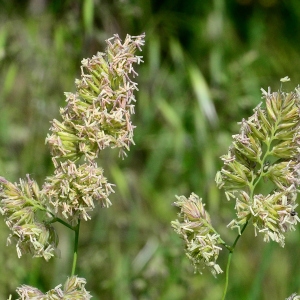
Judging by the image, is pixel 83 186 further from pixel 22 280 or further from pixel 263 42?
pixel 263 42

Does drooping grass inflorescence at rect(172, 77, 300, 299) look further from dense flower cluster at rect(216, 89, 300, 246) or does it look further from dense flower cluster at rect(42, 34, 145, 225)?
dense flower cluster at rect(42, 34, 145, 225)

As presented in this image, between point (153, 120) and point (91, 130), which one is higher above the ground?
point (153, 120)

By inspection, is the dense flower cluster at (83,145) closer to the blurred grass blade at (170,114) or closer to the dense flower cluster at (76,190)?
the dense flower cluster at (76,190)

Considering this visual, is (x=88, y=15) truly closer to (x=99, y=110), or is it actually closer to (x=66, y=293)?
(x=99, y=110)

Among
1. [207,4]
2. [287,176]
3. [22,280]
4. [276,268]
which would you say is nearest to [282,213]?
[287,176]

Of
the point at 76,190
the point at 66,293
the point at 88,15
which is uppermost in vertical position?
the point at 88,15

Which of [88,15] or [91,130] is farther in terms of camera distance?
[88,15]

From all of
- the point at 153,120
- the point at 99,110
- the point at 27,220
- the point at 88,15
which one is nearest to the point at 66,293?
the point at 27,220
